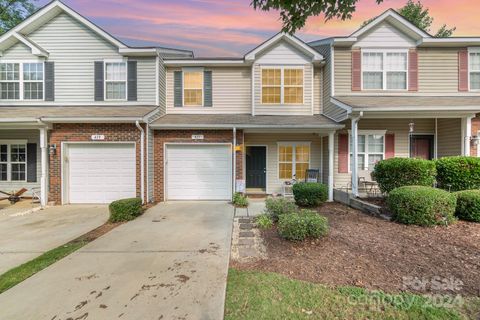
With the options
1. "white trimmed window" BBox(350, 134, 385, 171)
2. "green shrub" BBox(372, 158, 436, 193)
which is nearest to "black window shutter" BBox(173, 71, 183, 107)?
"white trimmed window" BBox(350, 134, 385, 171)

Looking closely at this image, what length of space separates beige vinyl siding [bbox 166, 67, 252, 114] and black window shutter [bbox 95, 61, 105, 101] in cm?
265

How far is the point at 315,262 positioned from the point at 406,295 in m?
1.29

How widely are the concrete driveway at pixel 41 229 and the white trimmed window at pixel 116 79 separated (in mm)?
4664

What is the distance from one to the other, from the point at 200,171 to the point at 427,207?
7.39 metres

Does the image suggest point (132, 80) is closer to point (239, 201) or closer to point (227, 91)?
point (227, 91)

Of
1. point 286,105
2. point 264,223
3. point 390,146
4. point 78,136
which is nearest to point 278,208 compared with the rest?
point 264,223

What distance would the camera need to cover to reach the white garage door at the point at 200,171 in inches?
388

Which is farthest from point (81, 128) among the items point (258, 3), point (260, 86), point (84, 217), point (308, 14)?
point (308, 14)

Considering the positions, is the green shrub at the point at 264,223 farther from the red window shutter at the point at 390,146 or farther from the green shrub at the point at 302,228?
the red window shutter at the point at 390,146

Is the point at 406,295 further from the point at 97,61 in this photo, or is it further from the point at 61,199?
the point at 97,61

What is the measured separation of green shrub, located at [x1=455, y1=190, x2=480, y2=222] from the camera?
20.0ft

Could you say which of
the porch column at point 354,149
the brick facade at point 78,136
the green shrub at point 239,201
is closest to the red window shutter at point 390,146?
the porch column at point 354,149

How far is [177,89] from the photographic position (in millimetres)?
10922

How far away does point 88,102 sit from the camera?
33.3 feet
